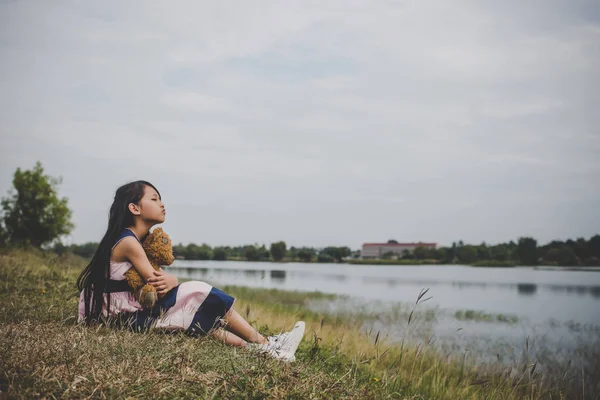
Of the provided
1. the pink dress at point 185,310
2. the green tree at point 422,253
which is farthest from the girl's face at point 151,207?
the green tree at point 422,253

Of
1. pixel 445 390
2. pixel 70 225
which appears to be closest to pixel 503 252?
pixel 70 225

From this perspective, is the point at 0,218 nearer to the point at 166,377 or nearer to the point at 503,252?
the point at 166,377

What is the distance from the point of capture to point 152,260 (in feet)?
14.4

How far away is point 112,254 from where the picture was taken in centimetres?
418

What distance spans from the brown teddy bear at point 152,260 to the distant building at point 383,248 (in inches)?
4753

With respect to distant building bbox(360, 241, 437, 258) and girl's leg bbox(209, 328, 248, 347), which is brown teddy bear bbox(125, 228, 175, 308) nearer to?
girl's leg bbox(209, 328, 248, 347)

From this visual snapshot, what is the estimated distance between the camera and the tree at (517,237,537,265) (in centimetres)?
7312

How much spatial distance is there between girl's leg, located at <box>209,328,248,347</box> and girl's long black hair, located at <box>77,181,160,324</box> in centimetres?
105

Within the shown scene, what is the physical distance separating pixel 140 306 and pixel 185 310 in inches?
18.1

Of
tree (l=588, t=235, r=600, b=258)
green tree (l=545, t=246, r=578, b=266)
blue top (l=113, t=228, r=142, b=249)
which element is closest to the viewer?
blue top (l=113, t=228, r=142, b=249)

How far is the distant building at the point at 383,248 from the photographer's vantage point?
12632cm

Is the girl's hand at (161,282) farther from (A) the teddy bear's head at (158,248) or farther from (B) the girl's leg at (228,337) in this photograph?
(B) the girl's leg at (228,337)

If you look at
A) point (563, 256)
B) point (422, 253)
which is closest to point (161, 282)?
point (563, 256)

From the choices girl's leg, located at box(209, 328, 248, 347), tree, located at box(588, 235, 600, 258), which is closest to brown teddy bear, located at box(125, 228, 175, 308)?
girl's leg, located at box(209, 328, 248, 347)
